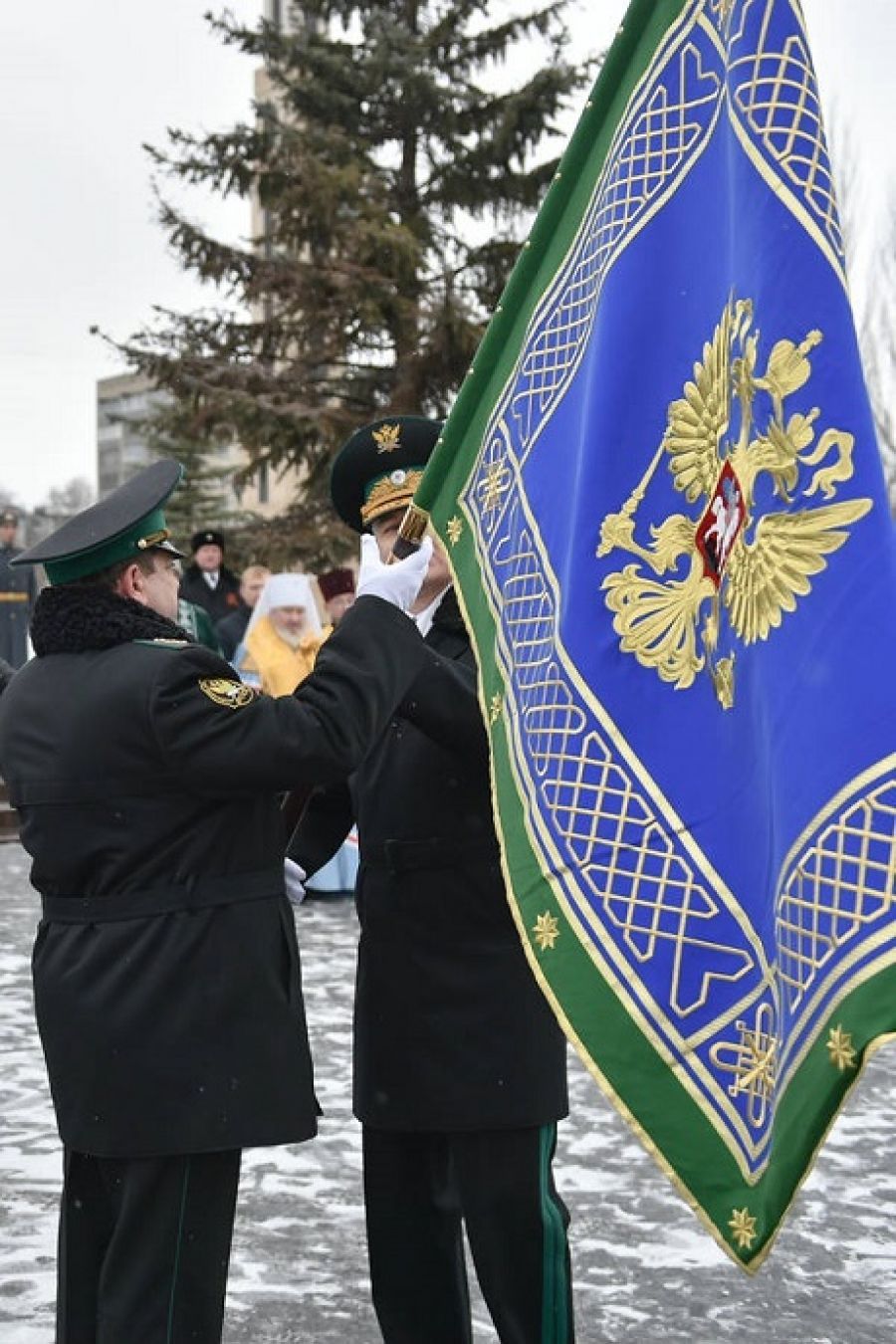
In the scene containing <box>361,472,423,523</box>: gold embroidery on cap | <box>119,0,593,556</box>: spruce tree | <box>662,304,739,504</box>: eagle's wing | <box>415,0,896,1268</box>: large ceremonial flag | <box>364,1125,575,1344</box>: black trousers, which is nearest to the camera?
<box>415,0,896,1268</box>: large ceremonial flag

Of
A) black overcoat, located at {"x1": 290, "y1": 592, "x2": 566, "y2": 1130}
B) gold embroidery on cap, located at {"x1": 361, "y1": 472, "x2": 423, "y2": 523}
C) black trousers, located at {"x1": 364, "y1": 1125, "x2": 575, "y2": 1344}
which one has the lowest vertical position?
black trousers, located at {"x1": 364, "y1": 1125, "x2": 575, "y2": 1344}

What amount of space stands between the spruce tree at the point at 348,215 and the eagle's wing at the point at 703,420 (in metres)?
16.5

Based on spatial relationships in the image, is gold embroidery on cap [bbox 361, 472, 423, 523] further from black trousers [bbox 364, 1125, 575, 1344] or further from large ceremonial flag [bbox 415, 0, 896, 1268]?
black trousers [bbox 364, 1125, 575, 1344]

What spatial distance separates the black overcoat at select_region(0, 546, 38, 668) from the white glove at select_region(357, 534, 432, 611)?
13.4 m

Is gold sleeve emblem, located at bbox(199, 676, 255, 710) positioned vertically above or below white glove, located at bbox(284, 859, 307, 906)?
above

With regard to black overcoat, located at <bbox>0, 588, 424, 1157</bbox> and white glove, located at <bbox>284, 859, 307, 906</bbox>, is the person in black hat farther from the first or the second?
black overcoat, located at <bbox>0, 588, 424, 1157</bbox>

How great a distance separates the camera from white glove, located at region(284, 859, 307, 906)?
3.34 metres

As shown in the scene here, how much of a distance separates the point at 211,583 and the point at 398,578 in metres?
11.9

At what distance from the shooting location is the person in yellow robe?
1081 cm

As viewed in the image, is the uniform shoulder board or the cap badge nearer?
the uniform shoulder board

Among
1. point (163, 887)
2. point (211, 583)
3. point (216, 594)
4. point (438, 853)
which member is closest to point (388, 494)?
point (438, 853)

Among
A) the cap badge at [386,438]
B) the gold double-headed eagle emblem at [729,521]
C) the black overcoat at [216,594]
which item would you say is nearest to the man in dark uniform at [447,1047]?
the cap badge at [386,438]

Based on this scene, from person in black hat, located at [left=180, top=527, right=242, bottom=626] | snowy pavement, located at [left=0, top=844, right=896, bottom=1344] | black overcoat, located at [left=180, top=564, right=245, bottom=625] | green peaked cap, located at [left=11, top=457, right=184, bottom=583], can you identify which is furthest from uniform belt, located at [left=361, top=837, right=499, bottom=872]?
person in black hat, located at [left=180, top=527, right=242, bottom=626]

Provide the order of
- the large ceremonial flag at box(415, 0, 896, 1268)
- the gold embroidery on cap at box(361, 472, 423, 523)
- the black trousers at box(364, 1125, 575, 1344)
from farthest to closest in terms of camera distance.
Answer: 1. the gold embroidery on cap at box(361, 472, 423, 523)
2. the black trousers at box(364, 1125, 575, 1344)
3. the large ceremonial flag at box(415, 0, 896, 1268)
